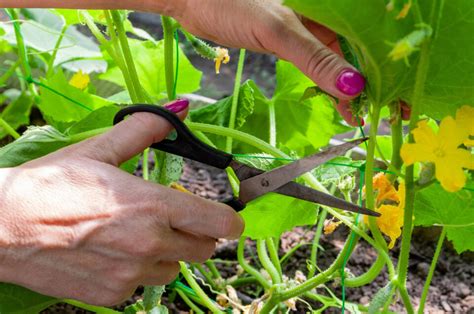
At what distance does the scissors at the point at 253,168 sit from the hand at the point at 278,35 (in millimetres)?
80

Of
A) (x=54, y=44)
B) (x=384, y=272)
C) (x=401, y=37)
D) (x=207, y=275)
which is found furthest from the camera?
(x=54, y=44)

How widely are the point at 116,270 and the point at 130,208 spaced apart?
7cm

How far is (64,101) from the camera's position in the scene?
1218 millimetres

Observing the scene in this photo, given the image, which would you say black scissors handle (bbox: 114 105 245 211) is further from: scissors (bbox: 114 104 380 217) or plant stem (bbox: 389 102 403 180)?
plant stem (bbox: 389 102 403 180)

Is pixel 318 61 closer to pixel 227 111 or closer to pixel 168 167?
pixel 168 167

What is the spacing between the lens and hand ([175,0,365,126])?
656 mm

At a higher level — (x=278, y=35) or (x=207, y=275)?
(x=278, y=35)

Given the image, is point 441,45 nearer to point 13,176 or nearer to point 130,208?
point 130,208

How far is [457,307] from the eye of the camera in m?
1.22

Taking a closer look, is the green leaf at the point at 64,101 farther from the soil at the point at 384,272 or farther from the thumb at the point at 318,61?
the thumb at the point at 318,61

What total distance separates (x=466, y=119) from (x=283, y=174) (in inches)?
7.8

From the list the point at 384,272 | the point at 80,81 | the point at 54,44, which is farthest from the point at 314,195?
the point at 54,44

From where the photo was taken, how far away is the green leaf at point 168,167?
0.88 m

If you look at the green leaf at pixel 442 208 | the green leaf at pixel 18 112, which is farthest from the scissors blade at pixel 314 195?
the green leaf at pixel 18 112
